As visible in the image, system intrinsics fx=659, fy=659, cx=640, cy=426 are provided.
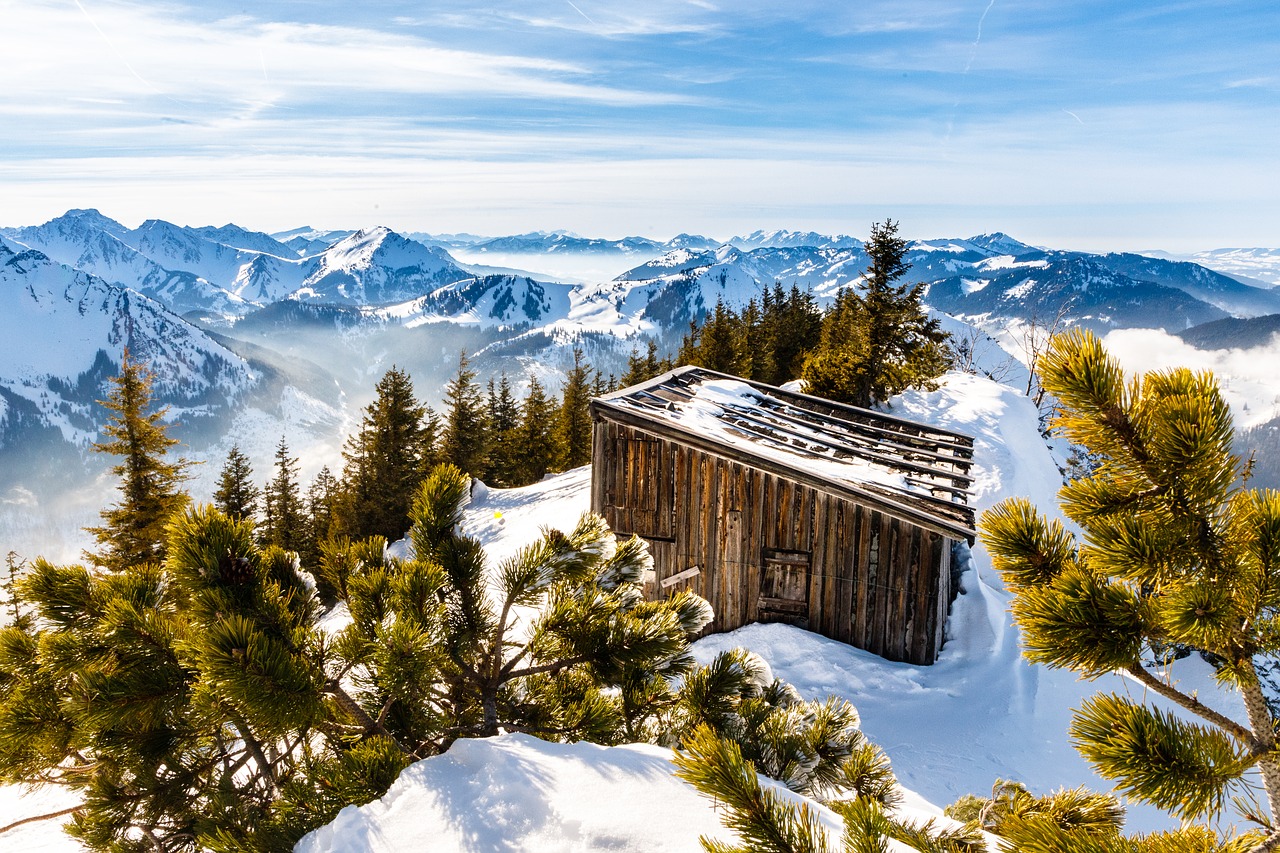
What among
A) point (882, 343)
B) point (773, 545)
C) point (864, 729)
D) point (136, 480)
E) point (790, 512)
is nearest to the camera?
point (864, 729)

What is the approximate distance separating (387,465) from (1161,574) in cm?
3179

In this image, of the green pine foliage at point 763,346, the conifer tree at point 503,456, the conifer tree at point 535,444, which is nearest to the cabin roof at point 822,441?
the conifer tree at point 503,456

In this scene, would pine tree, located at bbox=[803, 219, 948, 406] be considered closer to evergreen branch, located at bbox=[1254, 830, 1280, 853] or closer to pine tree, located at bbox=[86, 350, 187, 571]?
pine tree, located at bbox=[86, 350, 187, 571]

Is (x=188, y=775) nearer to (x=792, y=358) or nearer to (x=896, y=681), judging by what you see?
(x=896, y=681)

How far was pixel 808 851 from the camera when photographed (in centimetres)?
161

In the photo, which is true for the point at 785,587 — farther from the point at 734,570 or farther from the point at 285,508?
the point at 285,508

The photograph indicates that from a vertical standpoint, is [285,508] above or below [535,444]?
below

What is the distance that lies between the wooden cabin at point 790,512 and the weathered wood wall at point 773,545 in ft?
0.07

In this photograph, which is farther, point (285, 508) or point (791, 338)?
point (791, 338)

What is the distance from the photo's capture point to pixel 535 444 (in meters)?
42.7

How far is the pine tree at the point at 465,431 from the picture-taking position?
3450 cm

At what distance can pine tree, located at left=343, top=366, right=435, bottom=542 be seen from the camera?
30203 mm

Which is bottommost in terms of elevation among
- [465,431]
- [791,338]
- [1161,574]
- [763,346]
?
[465,431]

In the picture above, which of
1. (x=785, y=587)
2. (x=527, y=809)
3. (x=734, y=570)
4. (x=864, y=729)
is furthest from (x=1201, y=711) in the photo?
(x=734, y=570)
